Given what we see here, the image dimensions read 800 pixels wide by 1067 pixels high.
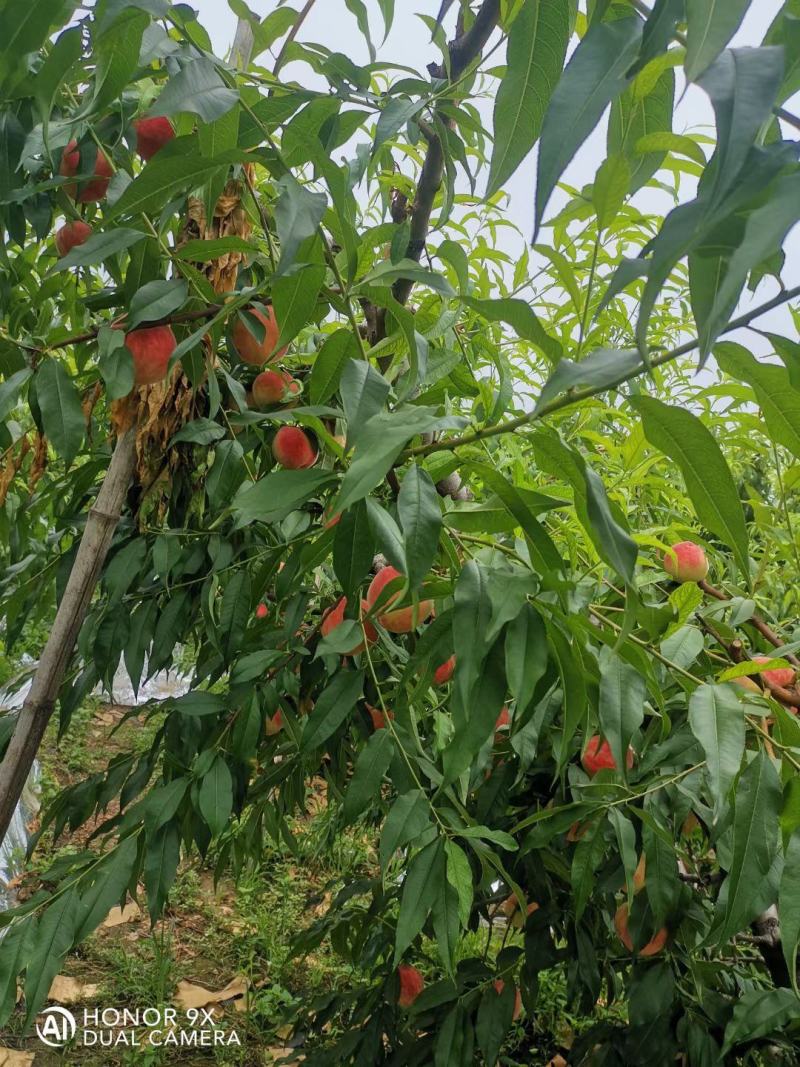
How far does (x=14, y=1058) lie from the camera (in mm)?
1697

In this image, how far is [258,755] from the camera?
3.59ft

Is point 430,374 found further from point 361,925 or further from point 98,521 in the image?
point 361,925

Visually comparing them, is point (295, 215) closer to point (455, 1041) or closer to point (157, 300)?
point (157, 300)

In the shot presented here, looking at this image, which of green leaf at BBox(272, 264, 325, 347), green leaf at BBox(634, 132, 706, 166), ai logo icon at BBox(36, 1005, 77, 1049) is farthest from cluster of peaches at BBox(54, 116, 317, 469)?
ai logo icon at BBox(36, 1005, 77, 1049)

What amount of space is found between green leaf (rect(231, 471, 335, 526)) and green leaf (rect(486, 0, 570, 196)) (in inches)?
9.1

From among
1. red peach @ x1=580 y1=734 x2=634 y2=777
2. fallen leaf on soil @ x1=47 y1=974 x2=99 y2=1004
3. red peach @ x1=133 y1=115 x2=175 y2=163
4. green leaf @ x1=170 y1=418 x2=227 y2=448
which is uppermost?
red peach @ x1=133 y1=115 x2=175 y2=163

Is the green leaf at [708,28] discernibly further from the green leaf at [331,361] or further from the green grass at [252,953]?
the green grass at [252,953]

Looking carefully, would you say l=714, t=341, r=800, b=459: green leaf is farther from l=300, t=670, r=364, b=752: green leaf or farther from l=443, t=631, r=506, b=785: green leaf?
l=300, t=670, r=364, b=752: green leaf

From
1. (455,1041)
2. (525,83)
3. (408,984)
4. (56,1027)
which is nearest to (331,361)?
(525,83)

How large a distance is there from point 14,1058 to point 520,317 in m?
1.90

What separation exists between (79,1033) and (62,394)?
5.71 ft

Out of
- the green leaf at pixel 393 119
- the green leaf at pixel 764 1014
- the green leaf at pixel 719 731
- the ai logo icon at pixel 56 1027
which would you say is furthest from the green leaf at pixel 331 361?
the ai logo icon at pixel 56 1027

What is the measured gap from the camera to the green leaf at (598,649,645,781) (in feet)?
1.84

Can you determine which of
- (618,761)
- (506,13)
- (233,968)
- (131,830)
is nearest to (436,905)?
(618,761)
